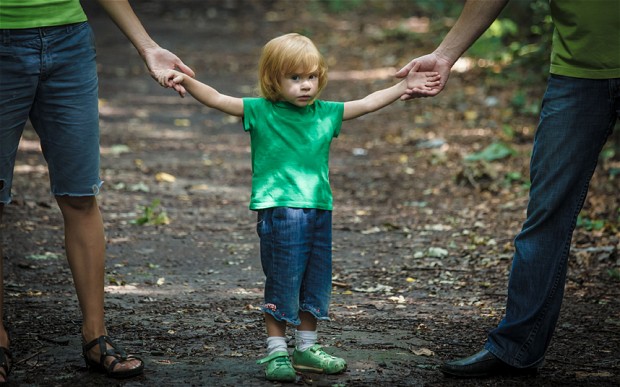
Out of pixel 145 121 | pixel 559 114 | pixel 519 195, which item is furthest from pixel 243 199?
pixel 559 114

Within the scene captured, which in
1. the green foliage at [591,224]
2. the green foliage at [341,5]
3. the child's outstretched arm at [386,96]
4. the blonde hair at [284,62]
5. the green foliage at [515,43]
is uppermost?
the green foliage at [341,5]

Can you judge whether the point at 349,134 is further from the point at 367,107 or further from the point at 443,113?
the point at 367,107

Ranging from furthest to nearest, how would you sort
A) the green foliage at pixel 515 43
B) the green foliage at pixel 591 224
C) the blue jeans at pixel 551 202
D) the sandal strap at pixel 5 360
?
the green foliage at pixel 515 43, the green foliage at pixel 591 224, the sandal strap at pixel 5 360, the blue jeans at pixel 551 202

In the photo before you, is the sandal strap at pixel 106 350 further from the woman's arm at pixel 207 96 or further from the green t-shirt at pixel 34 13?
the green t-shirt at pixel 34 13

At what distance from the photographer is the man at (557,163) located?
3.91 m

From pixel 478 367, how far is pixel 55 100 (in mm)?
2134

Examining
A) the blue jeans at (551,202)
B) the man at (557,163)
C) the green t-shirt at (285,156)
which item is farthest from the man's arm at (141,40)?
the blue jeans at (551,202)

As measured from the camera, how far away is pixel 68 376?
4.16 m

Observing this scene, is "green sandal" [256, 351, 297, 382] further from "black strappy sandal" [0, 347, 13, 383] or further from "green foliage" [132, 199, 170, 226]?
"green foliage" [132, 199, 170, 226]

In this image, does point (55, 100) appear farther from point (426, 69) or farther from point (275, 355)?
point (426, 69)

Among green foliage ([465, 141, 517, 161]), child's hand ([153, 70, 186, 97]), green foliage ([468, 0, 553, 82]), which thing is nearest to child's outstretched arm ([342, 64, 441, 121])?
child's hand ([153, 70, 186, 97])

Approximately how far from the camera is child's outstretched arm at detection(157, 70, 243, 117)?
4.11 metres

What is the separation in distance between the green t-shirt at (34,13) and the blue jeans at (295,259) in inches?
46.0

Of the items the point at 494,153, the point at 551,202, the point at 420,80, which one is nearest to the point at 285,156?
the point at 420,80
